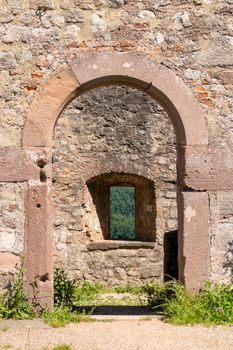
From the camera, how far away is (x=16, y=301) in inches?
224

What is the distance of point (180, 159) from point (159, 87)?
0.79 m

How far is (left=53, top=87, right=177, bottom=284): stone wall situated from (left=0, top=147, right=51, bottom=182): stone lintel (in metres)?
4.22

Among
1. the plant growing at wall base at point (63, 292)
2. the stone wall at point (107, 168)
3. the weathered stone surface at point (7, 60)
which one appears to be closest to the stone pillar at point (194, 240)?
the plant growing at wall base at point (63, 292)

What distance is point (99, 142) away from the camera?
1035 centimetres

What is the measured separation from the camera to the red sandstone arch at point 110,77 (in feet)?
19.5

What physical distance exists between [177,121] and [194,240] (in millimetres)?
1268

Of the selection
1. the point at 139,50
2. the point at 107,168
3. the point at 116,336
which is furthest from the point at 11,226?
the point at 107,168

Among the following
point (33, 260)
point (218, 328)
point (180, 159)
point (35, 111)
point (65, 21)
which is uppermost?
point (65, 21)

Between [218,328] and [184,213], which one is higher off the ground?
[184,213]

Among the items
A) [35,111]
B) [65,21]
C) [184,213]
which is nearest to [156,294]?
[184,213]

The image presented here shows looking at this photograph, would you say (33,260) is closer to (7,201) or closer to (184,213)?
(7,201)

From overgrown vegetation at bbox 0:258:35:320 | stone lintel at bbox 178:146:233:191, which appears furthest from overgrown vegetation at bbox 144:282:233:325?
overgrown vegetation at bbox 0:258:35:320

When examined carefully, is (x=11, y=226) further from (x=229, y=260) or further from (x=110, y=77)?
(x=229, y=260)

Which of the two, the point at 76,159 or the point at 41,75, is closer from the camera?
the point at 41,75
